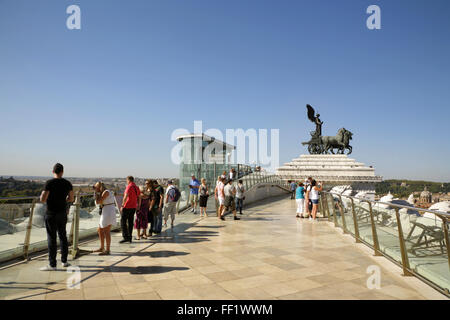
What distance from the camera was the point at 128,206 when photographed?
7152 millimetres

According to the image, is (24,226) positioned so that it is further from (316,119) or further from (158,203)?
(316,119)

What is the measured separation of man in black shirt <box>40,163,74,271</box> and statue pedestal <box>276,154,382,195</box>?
35.6 metres

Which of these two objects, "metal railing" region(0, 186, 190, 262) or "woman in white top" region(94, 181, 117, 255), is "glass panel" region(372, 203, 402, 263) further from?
"metal railing" region(0, 186, 190, 262)

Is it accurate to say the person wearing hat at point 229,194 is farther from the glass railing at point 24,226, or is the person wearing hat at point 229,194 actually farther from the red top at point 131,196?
the glass railing at point 24,226

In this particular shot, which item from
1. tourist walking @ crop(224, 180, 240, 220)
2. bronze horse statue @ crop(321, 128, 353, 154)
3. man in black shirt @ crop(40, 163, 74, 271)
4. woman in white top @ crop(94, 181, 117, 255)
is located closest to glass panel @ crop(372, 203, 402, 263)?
woman in white top @ crop(94, 181, 117, 255)

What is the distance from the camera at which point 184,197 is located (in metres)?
14.8

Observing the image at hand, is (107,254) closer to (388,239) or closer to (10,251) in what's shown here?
(10,251)

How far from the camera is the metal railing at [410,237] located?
12.8 ft

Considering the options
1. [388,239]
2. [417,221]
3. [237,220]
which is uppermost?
[417,221]

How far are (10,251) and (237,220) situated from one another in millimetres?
7839

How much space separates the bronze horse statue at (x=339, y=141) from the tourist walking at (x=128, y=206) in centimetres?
4265

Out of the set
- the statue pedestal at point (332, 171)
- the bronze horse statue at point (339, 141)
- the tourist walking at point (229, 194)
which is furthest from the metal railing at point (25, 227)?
the bronze horse statue at point (339, 141)

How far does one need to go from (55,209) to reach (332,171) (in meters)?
39.7
